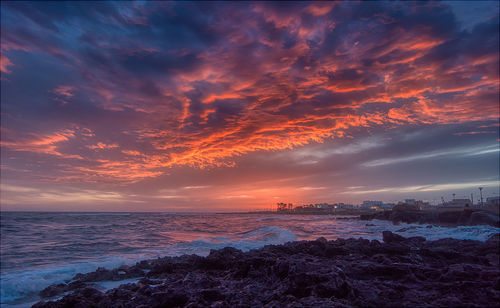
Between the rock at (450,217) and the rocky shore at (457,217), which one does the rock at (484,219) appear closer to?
the rocky shore at (457,217)

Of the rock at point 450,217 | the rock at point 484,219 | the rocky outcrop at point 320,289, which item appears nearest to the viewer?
the rocky outcrop at point 320,289

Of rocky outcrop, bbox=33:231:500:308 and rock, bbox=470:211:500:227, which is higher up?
rocky outcrop, bbox=33:231:500:308

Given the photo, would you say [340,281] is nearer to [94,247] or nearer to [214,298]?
[214,298]

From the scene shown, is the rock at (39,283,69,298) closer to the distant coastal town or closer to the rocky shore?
the rocky shore

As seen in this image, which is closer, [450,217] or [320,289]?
[320,289]

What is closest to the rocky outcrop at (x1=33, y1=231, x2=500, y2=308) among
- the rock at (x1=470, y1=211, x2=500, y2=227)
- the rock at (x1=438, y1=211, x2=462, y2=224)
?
the rock at (x1=470, y1=211, x2=500, y2=227)

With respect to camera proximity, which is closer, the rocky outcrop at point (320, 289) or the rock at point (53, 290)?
the rocky outcrop at point (320, 289)

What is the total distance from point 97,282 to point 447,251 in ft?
36.4

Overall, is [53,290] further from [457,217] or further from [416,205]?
[416,205]

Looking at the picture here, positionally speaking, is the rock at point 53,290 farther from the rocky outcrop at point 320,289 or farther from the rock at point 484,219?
the rock at point 484,219

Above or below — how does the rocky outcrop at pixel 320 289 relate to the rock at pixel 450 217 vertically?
above

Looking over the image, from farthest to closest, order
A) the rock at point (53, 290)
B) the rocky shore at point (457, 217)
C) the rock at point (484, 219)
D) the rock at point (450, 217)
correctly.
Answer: the rock at point (450, 217) < the rocky shore at point (457, 217) < the rock at point (484, 219) < the rock at point (53, 290)

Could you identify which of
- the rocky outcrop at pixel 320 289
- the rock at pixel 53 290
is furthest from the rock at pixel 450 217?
the rock at pixel 53 290

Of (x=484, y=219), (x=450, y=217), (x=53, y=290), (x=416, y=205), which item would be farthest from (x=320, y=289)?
(x=416, y=205)
